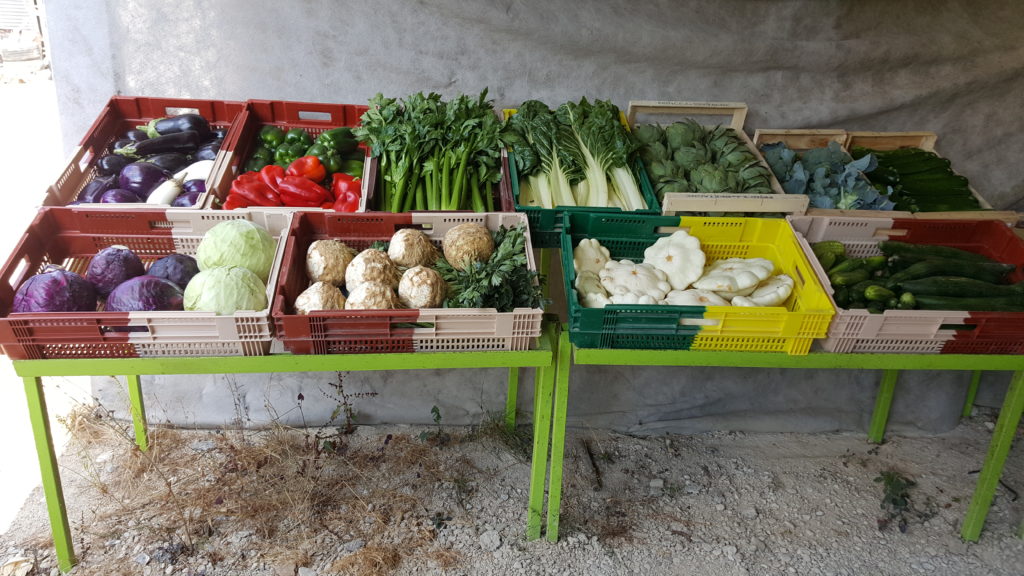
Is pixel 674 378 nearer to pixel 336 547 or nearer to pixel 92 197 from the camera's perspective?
pixel 336 547

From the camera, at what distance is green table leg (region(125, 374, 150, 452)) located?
3.87 meters

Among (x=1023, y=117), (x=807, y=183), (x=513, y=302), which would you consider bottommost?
(x=513, y=302)

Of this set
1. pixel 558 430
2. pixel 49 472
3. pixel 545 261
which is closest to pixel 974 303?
pixel 558 430

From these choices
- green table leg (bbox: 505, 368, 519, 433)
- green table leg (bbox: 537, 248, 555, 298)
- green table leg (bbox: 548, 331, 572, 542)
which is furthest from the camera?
green table leg (bbox: 505, 368, 519, 433)

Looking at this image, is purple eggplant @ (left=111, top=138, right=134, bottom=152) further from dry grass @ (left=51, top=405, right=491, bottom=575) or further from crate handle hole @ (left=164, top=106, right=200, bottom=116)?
dry grass @ (left=51, top=405, right=491, bottom=575)

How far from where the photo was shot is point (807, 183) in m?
3.65

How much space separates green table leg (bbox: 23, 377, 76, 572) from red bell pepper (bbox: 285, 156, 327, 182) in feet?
4.76

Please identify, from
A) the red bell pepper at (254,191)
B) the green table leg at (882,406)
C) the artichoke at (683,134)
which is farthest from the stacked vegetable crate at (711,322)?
the green table leg at (882,406)

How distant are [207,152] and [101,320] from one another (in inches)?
54.9

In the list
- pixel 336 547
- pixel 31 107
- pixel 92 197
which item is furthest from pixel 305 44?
pixel 31 107

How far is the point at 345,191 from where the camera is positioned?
11.5ft

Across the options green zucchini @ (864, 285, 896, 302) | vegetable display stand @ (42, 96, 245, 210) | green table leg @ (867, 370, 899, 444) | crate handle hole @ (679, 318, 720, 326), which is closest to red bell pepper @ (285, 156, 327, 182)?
vegetable display stand @ (42, 96, 245, 210)

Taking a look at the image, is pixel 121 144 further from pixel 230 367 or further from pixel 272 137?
pixel 230 367

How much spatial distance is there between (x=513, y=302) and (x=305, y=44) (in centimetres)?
207
